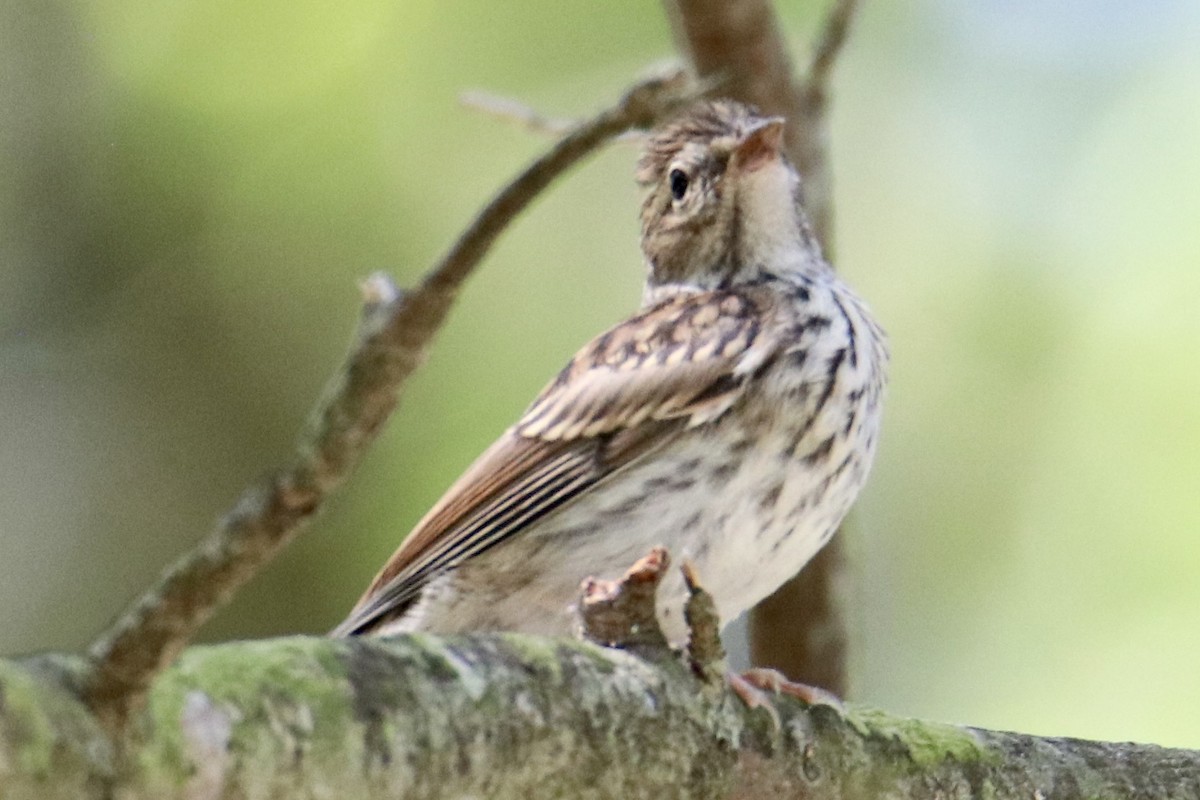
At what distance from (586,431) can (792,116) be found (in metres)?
1.39

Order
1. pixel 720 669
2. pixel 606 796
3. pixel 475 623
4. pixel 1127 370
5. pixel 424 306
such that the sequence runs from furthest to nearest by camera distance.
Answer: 1. pixel 1127 370
2. pixel 475 623
3. pixel 720 669
4. pixel 606 796
5. pixel 424 306

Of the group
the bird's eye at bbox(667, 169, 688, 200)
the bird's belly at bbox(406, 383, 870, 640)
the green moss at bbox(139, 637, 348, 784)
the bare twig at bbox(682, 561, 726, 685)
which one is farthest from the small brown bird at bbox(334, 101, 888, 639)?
the green moss at bbox(139, 637, 348, 784)

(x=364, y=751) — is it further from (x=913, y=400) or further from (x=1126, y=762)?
(x=913, y=400)

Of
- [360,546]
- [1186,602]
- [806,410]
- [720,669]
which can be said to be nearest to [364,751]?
[720,669]

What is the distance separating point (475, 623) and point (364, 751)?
179cm

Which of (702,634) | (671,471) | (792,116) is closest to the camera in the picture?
(702,634)

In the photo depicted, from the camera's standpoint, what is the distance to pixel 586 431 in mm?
4281

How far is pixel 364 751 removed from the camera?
2.23m

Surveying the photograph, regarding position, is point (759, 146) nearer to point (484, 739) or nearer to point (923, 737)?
point (923, 737)

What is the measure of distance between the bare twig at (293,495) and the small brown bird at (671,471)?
169 cm

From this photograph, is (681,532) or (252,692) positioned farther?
(681,532)

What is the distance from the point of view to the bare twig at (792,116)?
16.4ft

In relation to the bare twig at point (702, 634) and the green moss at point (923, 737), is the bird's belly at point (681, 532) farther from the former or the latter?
the bare twig at point (702, 634)

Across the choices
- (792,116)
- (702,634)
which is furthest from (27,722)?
(792,116)
